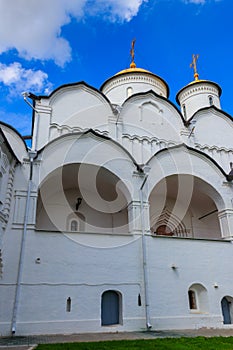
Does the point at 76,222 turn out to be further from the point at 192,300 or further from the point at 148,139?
the point at 192,300

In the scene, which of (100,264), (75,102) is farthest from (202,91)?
(100,264)

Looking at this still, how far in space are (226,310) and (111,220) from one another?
5.62 m

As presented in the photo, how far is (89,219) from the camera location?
1247cm

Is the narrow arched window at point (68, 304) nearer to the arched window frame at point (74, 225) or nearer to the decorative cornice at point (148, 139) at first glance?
the arched window frame at point (74, 225)

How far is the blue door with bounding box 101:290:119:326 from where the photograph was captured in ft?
29.9

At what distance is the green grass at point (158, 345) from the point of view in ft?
20.3

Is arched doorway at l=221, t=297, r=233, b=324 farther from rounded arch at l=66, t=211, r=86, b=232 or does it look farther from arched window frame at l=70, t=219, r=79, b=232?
arched window frame at l=70, t=219, r=79, b=232

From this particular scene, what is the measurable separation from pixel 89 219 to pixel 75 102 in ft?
17.8

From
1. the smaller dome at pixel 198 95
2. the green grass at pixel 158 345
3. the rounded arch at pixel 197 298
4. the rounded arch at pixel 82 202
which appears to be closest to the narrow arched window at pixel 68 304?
the green grass at pixel 158 345

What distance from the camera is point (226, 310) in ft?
34.6

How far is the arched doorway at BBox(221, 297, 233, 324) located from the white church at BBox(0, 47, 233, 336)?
1.4 inches

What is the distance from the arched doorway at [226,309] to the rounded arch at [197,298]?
0.88 meters

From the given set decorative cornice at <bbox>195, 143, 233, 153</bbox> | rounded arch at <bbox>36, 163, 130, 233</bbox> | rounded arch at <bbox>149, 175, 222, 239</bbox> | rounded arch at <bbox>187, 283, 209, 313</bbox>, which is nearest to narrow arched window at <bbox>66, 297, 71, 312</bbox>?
rounded arch at <bbox>36, 163, 130, 233</bbox>

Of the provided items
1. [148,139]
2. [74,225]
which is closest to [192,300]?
[74,225]
